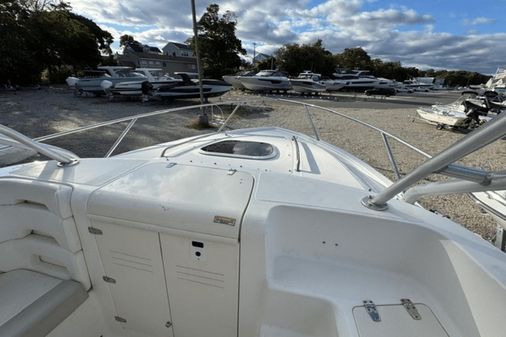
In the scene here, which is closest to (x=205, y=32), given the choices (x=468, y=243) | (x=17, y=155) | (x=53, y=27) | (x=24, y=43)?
(x=53, y=27)

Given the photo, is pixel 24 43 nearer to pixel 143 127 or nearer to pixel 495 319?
pixel 143 127

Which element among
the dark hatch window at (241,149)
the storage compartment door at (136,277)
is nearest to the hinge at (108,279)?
the storage compartment door at (136,277)

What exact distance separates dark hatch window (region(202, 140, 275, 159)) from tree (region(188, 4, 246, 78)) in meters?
27.7

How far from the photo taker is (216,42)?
91.3 feet

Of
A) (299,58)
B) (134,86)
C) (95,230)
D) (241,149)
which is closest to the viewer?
(95,230)

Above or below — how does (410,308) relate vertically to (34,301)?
above

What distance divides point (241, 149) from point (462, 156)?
174cm

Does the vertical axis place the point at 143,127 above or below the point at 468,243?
below

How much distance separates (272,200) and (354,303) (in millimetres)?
585

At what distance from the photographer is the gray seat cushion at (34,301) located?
3.96 feet

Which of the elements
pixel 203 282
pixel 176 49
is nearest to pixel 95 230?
pixel 203 282

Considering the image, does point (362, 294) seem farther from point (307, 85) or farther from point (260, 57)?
point (260, 57)

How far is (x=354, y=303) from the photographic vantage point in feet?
3.72

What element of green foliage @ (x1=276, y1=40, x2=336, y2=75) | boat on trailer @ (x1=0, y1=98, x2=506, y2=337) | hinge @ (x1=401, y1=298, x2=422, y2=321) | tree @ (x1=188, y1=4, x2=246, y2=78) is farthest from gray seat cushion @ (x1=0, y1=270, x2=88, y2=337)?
green foliage @ (x1=276, y1=40, x2=336, y2=75)
